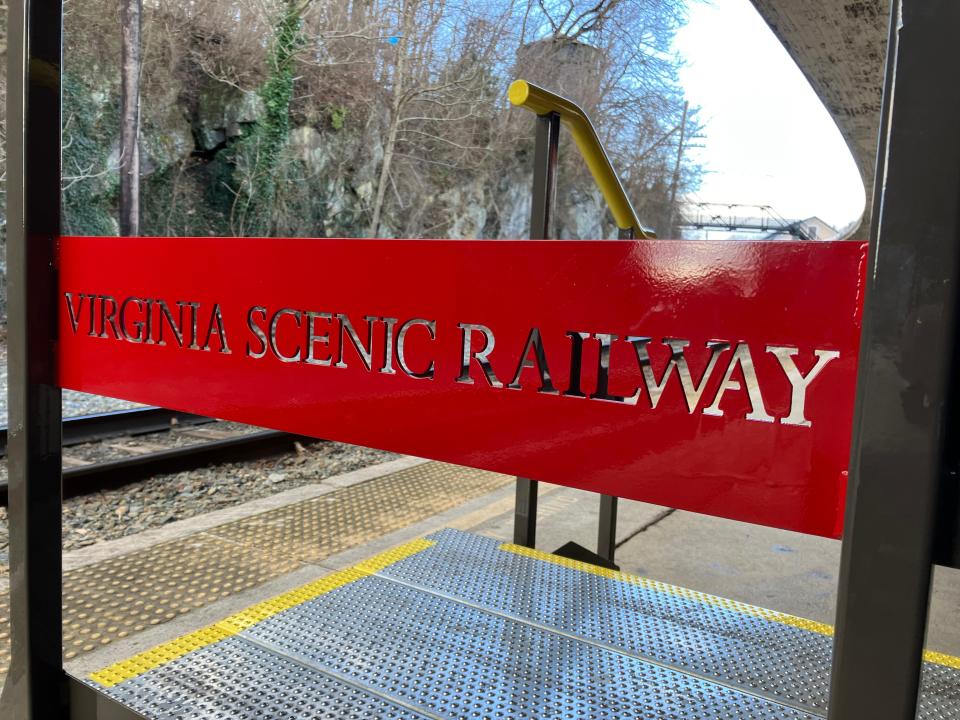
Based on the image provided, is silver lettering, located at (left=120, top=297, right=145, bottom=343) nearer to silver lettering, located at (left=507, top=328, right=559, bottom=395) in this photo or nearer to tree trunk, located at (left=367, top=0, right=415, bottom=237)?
silver lettering, located at (left=507, top=328, right=559, bottom=395)

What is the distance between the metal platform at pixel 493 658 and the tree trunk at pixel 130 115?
472 inches

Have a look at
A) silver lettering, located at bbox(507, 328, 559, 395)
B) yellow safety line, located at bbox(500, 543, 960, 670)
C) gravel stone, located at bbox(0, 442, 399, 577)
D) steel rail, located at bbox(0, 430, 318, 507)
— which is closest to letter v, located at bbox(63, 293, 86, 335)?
silver lettering, located at bbox(507, 328, 559, 395)

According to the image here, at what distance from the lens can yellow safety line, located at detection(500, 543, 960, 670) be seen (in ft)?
6.57

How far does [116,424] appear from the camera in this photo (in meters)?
5.53

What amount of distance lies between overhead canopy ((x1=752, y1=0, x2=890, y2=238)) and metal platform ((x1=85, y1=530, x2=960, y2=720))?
110 inches

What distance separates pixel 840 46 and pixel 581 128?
4.22 m

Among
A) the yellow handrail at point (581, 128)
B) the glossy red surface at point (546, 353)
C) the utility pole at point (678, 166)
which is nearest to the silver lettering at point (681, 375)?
the glossy red surface at point (546, 353)

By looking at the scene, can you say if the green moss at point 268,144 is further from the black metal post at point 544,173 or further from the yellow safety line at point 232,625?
the yellow safety line at point 232,625

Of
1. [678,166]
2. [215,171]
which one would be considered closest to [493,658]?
[215,171]

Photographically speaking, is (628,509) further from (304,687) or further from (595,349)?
(595,349)

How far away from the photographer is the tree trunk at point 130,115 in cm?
1244

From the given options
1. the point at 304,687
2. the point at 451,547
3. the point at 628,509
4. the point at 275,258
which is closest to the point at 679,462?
the point at 275,258

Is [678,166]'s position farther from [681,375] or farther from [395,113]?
[681,375]

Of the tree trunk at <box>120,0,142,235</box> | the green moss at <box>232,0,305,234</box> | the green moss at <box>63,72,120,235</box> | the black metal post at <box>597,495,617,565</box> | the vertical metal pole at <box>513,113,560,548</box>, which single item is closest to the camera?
the vertical metal pole at <box>513,113,560,548</box>
